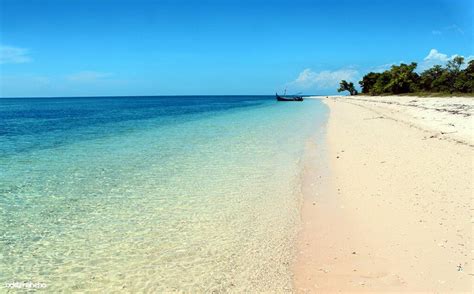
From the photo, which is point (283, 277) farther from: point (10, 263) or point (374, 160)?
point (374, 160)

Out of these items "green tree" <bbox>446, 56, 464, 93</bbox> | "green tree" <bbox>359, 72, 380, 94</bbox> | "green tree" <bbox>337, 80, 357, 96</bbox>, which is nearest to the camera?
"green tree" <bbox>446, 56, 464, 93</bbox>

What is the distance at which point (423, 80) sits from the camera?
65.9 metres

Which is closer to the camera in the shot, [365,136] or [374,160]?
[374,160]

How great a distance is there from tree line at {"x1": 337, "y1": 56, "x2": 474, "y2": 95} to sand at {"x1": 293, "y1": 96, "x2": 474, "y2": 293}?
154 feet

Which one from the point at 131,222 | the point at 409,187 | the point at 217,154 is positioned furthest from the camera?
the point at 217,154

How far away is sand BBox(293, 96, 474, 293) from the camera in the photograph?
4.64 meters

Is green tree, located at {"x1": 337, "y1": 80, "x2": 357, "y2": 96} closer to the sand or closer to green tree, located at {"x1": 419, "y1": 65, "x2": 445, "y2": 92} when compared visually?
green tree, located at {"x1": 419, "y1": 65, "x2": 445, "y2": 92}

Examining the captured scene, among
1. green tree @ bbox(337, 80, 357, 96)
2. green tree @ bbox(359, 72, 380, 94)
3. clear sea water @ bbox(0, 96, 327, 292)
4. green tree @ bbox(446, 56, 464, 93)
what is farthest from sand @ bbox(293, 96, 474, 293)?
green tree @ bbox(337, 80, 357, 96)

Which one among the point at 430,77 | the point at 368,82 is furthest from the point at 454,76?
the point at 368,82

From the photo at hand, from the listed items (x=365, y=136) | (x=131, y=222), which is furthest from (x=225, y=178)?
(x=365, y=136)

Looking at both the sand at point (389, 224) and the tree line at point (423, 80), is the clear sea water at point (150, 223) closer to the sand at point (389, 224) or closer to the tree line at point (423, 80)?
the sand at point (389, 224)

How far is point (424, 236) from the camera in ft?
18.8

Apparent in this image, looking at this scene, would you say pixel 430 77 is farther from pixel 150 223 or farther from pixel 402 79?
pixel 150 223

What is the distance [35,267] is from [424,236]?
20.8ft
